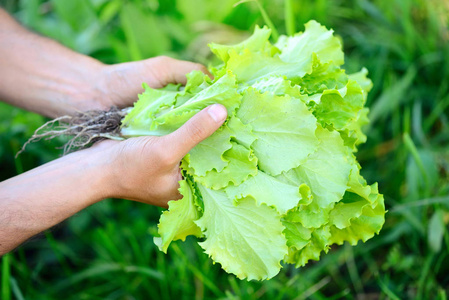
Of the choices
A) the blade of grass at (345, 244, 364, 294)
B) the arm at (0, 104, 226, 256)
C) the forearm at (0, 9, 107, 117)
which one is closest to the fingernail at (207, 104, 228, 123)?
the arm at (0, 104, 226, 256)

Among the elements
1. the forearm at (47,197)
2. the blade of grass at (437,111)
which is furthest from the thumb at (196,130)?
the blade of grass at (437,111)

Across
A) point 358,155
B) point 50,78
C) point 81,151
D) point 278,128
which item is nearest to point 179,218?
point 278,128

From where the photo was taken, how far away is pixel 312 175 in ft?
4.64

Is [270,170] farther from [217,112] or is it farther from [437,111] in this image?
[437,111]

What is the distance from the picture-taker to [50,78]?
2.04 metres

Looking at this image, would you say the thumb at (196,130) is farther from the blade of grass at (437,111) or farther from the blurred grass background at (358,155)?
the blade of grass at (437,111)

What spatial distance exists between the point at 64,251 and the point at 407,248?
6.19 ft

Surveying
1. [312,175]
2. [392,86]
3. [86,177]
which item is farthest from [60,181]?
[392,86]

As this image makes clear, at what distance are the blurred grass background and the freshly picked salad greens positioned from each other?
33 cm

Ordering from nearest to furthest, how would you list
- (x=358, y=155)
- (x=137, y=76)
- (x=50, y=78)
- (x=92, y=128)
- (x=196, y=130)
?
1. (x=196, y=130)
2. (x=92, y=128)
3. (x=137, y=76)
4. (x=50, y=78)
5. (x=358, y=155)

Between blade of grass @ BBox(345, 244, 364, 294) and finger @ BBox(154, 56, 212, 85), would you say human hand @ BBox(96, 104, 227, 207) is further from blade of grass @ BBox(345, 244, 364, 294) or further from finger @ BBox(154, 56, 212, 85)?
blade of grass @ BBox(345, 244, 364, 294)

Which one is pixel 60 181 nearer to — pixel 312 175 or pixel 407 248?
pixel 312 175

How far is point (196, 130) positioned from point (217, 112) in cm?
9

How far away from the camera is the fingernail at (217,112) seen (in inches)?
53.2
